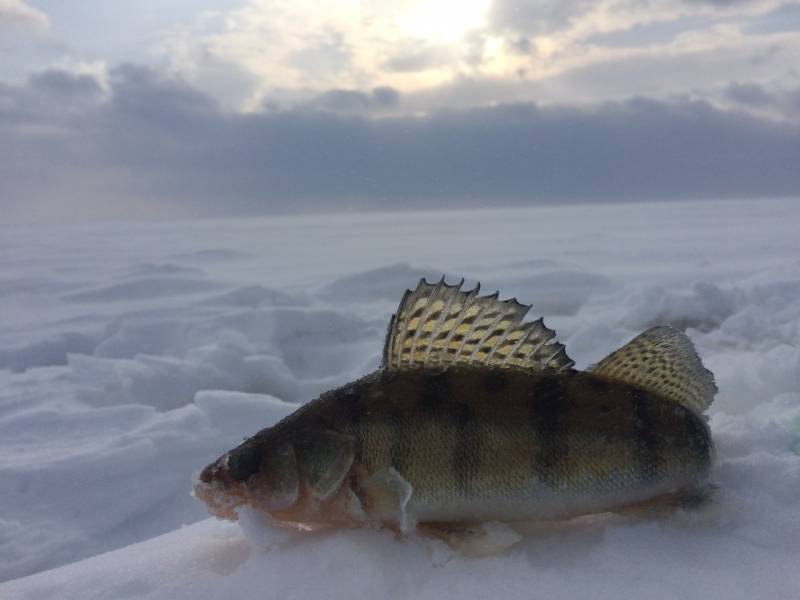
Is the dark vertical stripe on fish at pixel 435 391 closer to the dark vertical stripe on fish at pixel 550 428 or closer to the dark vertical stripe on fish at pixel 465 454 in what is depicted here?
the dark vertical stripe on fish at pixel 465 454

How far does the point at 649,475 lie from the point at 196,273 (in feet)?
38.8

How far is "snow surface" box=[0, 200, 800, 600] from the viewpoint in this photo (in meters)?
1.88

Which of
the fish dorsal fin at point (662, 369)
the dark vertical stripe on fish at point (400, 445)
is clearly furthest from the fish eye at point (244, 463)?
the fish dorsal fin at point (662, 369)

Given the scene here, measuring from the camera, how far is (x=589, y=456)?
196 centimetres

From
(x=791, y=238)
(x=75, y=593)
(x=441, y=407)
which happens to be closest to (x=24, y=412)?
(x=75, y=593)

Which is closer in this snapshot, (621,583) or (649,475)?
(621,583)

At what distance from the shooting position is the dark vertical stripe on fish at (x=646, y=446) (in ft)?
6.56

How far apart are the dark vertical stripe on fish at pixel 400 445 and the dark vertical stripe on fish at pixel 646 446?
68 cm

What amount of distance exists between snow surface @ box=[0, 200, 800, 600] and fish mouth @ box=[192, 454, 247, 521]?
85mm

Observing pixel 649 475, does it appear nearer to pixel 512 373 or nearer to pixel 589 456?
pixel 589 456

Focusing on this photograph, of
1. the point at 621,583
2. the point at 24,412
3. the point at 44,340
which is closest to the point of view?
the point at 621,583

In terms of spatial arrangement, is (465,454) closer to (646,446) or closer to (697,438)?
(646,446)

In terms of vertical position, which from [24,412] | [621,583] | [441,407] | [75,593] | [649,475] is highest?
[441,407]

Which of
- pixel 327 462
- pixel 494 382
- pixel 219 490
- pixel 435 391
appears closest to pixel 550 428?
pixel 494 382
